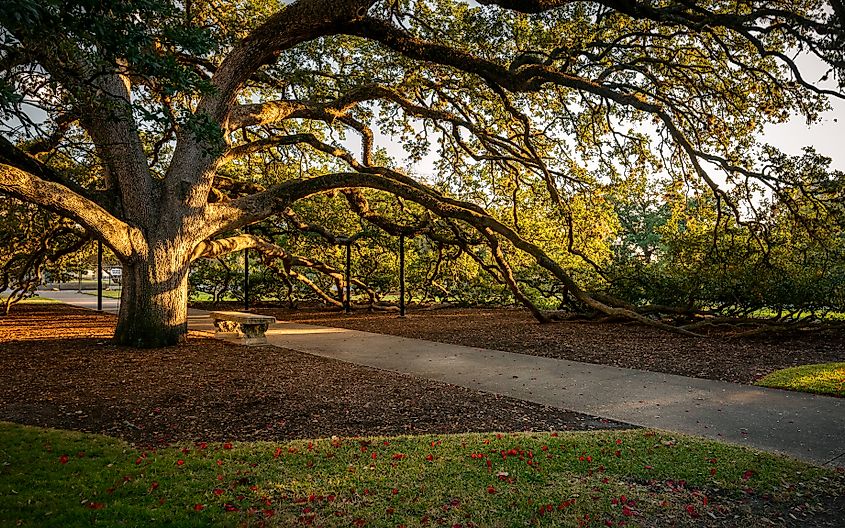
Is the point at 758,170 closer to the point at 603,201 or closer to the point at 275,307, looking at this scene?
the point at 603,201

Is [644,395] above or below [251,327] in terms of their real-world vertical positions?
below

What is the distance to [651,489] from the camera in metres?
3.78

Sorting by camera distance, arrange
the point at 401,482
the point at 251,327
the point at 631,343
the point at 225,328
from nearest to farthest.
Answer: the point at 401,482 < the point at 631,343 < the point at 251,327 < the point at 225,328

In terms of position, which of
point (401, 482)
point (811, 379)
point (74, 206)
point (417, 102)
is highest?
point (417, 102)

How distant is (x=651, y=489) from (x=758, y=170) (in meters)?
8.29

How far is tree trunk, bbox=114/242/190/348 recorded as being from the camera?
390 inches

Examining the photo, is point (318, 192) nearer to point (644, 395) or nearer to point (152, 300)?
point (152, 300)

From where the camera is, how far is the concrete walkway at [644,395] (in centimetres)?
498

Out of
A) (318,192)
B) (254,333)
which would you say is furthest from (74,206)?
(318,192)

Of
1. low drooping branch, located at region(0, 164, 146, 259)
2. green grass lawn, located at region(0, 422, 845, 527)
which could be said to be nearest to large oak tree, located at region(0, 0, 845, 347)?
low drooping branch, located at region(0, 164, 146, 259)

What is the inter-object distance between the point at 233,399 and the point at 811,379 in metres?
7.34

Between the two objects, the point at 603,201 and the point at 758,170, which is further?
the point at 603,201

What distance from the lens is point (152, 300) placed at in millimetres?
10008

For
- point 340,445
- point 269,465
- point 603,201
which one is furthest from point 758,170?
point 269,465
